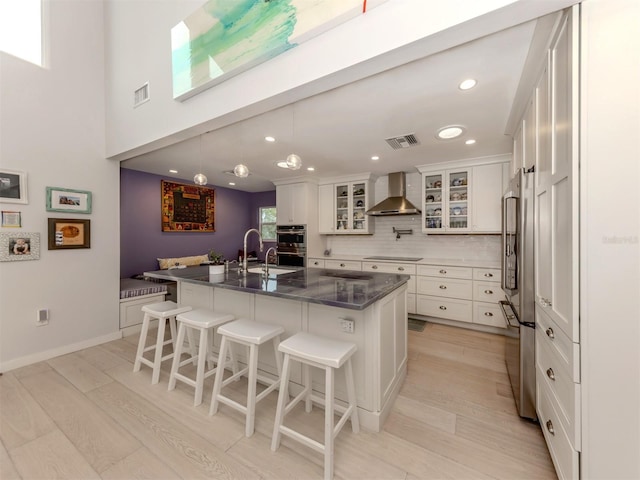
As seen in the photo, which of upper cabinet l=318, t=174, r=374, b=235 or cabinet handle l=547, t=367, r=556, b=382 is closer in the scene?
cabinet handle l=547, t=367, r=556, b=382

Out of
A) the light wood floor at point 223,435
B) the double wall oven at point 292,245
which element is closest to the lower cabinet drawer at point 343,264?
the double wall oven at point 292,245

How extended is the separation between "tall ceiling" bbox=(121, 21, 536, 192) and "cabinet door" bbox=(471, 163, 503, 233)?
29 cm

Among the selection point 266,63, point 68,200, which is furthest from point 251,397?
point 68,200

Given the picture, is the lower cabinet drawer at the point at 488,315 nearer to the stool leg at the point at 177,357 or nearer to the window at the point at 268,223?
the stool leg at the point at 177,357

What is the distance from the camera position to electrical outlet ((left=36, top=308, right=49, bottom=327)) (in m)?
2.79

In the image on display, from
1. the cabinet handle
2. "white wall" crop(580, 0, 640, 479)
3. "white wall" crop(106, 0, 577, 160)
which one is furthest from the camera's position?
the cabinet handle

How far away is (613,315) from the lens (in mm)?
1063

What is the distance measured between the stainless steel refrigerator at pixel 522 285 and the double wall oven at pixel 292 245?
3510 mm

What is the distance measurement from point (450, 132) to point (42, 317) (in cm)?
479

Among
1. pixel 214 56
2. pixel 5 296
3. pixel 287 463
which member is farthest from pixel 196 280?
pixel 5 296

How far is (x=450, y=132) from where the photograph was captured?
9.27 feet

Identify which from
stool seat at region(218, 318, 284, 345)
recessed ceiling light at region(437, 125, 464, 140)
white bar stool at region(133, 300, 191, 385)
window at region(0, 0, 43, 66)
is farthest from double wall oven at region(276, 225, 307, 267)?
window at region(0, 0, 43, 66)

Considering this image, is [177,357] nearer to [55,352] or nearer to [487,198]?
[55,352]

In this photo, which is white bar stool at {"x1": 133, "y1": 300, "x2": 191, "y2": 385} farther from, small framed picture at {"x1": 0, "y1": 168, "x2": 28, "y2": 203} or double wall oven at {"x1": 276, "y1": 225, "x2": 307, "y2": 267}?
double wall oven at {"x1": 276, "y1": 225, "x2": 307, "y2": 267}
